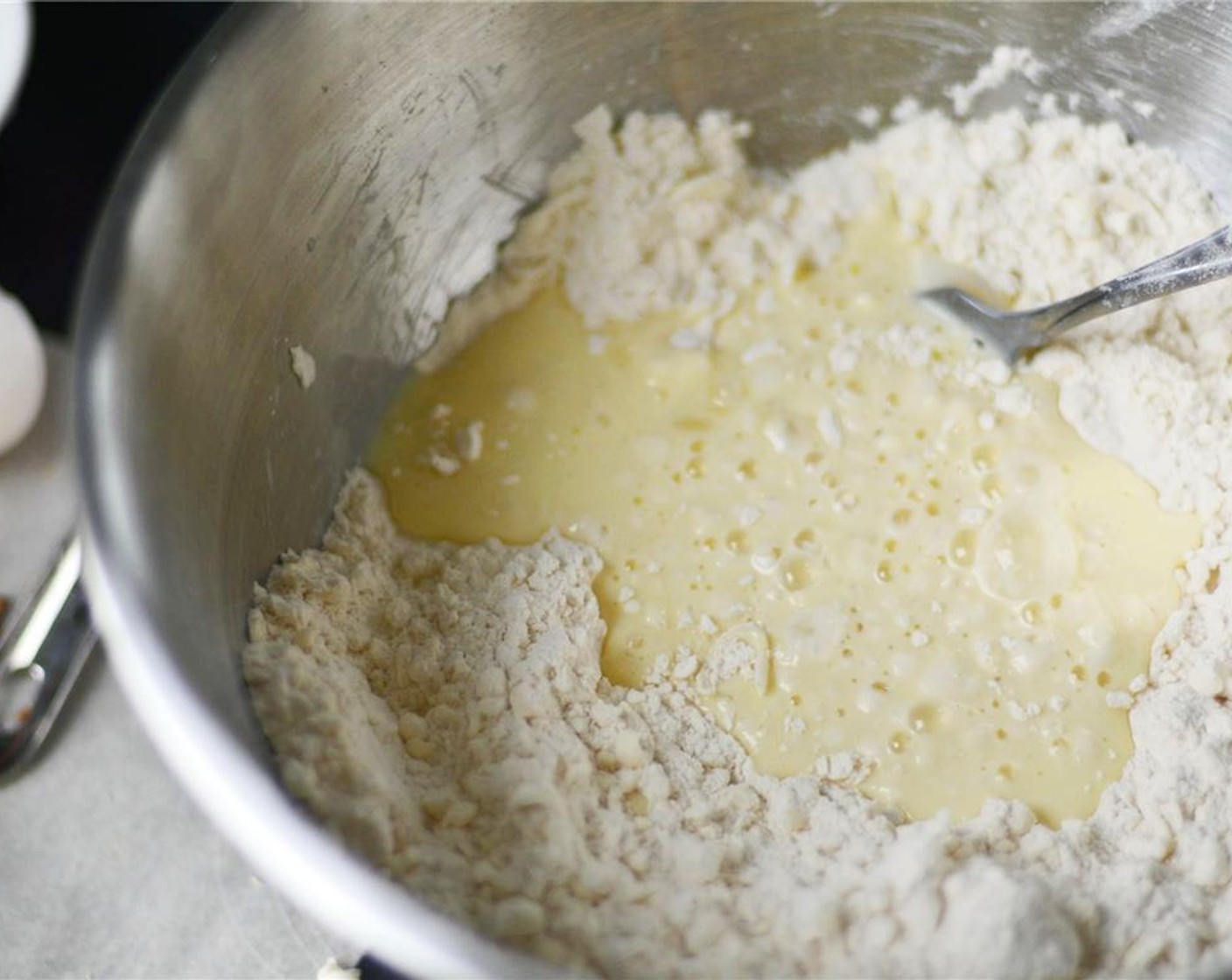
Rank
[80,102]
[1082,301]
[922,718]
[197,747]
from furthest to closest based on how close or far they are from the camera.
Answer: [80,102], [1082,301], [922,718], [197,747]

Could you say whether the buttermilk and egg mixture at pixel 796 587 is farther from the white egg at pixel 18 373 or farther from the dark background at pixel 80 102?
the dark background at pixel 80 102

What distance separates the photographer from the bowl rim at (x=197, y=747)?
0.77 meters

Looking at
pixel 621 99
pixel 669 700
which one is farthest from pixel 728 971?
pixel 621 99

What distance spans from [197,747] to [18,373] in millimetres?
695

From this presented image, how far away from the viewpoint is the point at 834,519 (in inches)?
50.5

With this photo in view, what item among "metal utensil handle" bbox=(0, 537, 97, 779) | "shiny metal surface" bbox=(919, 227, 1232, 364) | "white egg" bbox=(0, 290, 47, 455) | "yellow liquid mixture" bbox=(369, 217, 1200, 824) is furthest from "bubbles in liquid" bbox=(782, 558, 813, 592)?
"white egg" bbox=(0, 290, 47, 455)

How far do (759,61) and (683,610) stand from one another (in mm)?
609

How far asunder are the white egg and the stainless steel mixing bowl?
325mm

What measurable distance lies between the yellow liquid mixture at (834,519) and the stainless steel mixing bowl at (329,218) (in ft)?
0.44

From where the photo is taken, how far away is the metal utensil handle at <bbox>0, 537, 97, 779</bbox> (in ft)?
4.09

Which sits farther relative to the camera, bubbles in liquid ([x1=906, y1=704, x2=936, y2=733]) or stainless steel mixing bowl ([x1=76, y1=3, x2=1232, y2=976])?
bubbles in liquid ([x1=906, y1=704, x2=936, y2=733])

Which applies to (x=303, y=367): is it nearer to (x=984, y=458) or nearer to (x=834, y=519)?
(x=834, y=519)

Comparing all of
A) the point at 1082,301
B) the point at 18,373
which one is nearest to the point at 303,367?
the point at 18,373

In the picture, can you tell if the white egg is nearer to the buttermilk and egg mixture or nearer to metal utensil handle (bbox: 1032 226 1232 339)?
the buttermilk and egg mixture
